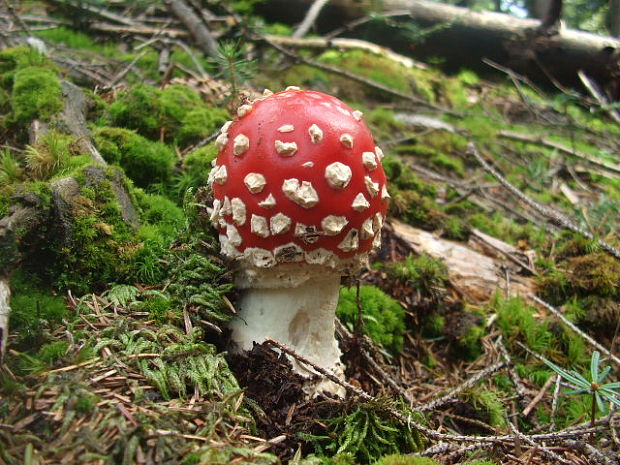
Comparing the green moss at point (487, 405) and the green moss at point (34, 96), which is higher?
the green moss at point (34, 96)

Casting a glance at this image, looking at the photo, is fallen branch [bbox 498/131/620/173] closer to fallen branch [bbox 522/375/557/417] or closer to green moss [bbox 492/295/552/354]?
green moss [bbox 492/295/552/354]

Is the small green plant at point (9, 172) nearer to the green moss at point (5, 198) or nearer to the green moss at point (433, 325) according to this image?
the green moss at point (5, 198)

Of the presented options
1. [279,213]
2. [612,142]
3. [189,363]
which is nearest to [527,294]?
[279,213]

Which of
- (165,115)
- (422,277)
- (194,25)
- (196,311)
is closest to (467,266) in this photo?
(422,277)

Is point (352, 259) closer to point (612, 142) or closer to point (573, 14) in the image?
point (612, 142)

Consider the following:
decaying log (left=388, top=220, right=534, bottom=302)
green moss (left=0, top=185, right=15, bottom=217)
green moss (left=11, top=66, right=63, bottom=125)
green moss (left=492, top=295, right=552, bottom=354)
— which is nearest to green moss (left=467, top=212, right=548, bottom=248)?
decaying log (left=388, top=220, right=534, bottom=302)

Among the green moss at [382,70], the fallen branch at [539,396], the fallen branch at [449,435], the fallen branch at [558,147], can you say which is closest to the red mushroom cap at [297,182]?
the fallen branch at [449,435]

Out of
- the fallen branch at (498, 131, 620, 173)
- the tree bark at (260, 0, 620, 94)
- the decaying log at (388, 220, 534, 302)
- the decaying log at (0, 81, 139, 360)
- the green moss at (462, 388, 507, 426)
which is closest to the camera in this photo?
the decaying log at (0, 81, 139, 360)
